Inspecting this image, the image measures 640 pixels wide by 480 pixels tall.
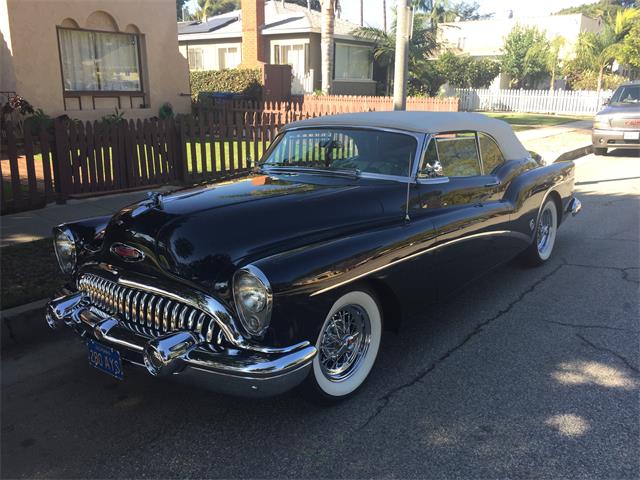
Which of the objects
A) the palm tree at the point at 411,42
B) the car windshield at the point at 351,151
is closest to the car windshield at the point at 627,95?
the car windshield at the point at 351,151

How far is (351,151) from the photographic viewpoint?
420cm

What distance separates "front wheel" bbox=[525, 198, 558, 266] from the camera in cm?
564

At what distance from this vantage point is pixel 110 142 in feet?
27.3

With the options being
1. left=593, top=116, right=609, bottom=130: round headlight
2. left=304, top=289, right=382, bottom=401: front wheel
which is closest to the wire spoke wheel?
left=304, top=289, right=382, bottom=401: front wheel

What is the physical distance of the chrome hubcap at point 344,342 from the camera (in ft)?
10.4

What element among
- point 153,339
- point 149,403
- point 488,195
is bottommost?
point 149,403

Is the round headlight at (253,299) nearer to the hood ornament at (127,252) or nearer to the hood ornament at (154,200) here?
A: the hood ornament at (127,252)

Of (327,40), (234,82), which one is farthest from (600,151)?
(234,82)

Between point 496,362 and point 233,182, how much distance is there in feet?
7.57

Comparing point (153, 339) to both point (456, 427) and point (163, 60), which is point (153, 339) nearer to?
point (456, 427)

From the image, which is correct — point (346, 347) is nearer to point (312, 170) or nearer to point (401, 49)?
point (312, 170)

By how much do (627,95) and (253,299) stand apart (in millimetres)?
14849

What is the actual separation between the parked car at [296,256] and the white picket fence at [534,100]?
28.1m

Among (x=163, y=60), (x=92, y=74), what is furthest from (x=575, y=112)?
(x=92, y=74)
